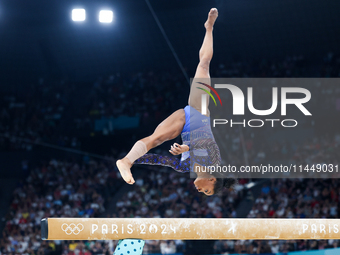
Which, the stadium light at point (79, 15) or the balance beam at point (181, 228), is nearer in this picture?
the balance beam at point (181, 228)

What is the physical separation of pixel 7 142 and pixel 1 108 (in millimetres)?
1458

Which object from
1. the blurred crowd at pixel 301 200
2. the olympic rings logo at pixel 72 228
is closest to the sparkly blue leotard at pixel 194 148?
the olympic rings logo at pixel 72 228

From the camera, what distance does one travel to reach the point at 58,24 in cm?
1328

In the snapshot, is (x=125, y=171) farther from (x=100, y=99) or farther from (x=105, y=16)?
(x=100, y=99)

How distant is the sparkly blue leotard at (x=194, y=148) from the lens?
15.5 feet

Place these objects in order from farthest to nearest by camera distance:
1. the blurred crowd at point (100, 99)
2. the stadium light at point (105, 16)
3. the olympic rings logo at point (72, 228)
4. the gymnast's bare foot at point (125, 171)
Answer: the blurred crowd at point (100, 99) < the stadium light at point (105, 16) < the olympic rings logo at point (72, 228) < the gymnast's bare foot at point (125, 171)

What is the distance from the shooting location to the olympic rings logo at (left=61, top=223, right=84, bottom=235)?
172 inches

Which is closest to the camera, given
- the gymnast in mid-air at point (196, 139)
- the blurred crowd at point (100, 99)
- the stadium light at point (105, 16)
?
the gymnast in mid-air at point (196, 139)

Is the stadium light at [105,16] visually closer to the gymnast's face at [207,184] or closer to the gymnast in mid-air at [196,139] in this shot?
the gymnast in mid-air at [196,139]

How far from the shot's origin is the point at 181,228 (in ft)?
14.8

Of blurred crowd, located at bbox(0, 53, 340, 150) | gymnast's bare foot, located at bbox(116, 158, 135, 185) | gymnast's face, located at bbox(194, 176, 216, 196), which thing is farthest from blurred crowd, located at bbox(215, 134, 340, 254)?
gymnast's bare foot, located at bbox(116, 158, 135, 185)

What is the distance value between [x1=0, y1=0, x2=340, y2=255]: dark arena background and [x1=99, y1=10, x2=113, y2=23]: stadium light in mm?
69

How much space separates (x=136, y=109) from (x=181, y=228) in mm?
8293

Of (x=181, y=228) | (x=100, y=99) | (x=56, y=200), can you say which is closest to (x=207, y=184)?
(x=181, y=228)
